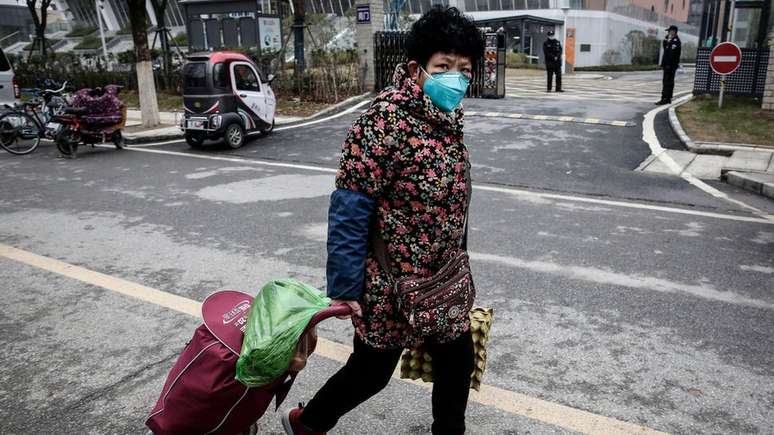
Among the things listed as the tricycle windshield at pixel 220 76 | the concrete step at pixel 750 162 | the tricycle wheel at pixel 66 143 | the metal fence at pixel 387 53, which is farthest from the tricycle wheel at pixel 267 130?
the concrete step at pixel 750 162

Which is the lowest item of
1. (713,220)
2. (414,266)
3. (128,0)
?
(713,220)

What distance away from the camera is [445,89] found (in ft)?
6.72

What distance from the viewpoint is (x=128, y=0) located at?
13.4 m

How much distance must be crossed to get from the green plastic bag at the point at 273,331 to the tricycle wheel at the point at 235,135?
9729mm

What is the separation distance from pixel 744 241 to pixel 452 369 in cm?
450

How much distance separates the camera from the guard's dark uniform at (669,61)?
48.4 feet

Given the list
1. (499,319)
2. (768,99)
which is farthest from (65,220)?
(768,99)

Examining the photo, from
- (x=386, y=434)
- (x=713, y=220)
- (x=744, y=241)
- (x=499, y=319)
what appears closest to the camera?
(x=386, y=434)

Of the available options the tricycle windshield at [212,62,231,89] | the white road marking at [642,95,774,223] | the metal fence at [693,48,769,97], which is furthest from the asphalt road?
the metal fence at [693,48,769,97]

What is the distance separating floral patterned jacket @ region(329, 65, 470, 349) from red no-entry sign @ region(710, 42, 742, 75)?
12.1 m

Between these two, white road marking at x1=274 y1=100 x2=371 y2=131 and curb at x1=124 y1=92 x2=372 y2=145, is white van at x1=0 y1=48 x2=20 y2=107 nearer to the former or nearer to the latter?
curb at x1=124 y1=92 x2=372 y2=145

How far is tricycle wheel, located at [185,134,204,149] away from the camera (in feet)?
37.2

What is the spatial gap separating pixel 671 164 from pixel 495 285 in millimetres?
6044

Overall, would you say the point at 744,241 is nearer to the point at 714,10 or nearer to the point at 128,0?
the point at 128,0
